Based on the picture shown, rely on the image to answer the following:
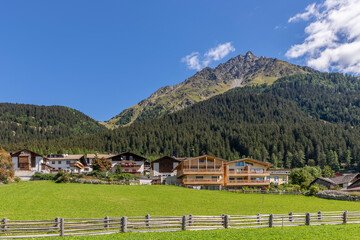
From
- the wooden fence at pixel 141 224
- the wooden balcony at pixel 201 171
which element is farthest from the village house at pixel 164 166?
the wooden fence at pixel 141 224

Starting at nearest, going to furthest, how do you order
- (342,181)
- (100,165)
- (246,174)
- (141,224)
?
(141,224) → (246,174) → (342,181) → (100,165)

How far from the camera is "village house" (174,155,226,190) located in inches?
2781

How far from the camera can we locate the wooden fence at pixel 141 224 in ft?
68.3

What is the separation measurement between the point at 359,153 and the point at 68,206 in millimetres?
163487

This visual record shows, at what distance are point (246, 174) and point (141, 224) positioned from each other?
5384 cm

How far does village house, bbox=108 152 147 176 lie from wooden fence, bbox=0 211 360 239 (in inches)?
3128

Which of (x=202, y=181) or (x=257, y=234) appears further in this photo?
(x=202, y=181)

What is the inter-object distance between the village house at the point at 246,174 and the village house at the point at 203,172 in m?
1.93

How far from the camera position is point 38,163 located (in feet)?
327

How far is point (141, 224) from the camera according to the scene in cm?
2300

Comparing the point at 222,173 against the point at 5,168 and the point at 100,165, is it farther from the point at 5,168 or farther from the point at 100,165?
the point at 5,168

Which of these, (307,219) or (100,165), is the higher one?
(100,165)

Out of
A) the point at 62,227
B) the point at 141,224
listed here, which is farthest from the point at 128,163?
the point at 62,227

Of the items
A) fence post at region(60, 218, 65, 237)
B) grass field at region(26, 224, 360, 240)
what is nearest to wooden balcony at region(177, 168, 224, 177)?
grass field at region(26, 224, 360, 240)
